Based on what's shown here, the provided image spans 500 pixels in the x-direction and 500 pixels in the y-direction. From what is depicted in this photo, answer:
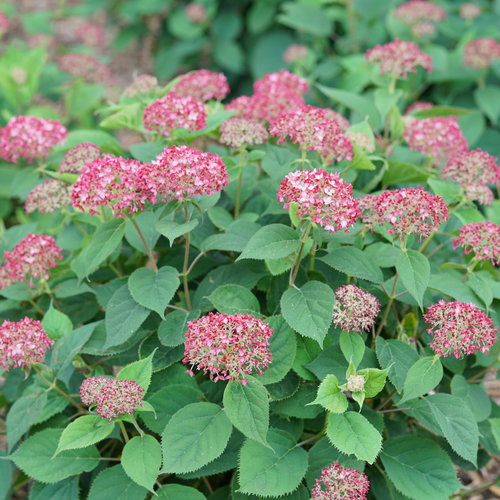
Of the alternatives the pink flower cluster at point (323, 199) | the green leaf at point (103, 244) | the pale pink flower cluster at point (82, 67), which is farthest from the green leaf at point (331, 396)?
the pale pink flower cluster at point (82, 67)

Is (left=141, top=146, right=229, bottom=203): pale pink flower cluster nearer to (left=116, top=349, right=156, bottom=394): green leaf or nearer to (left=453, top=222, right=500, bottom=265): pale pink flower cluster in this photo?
(left=116, top=349, right=156, bottom=394): green leaf

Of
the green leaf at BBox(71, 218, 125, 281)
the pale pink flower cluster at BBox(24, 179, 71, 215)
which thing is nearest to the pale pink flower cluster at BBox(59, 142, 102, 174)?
the pale pink flower cluster at BBox(24, 179, 71, 215)

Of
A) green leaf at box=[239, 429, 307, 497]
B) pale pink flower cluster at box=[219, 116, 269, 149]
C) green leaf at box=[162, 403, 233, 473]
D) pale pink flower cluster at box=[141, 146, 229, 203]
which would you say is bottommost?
green leaf at box=[239, 429, 307, 497]

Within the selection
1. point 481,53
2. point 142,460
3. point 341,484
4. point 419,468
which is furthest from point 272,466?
point 481,53

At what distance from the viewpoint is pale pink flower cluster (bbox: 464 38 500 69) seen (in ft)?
12.3

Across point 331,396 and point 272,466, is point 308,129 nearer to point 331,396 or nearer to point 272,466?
point 331,396

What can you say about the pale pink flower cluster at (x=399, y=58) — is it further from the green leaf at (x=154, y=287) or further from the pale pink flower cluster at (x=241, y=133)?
the green leaf at (x=154, y=287)

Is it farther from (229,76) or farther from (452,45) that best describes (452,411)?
(229,76)

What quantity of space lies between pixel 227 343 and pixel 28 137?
1.29m

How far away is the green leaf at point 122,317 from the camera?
6.66 feet

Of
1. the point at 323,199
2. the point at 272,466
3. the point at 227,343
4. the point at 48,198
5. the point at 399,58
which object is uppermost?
the point at 323,199

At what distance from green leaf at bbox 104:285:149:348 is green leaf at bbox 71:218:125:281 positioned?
5.1 inches

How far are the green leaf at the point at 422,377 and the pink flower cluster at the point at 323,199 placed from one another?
469 mm

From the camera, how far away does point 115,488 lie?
199cm
